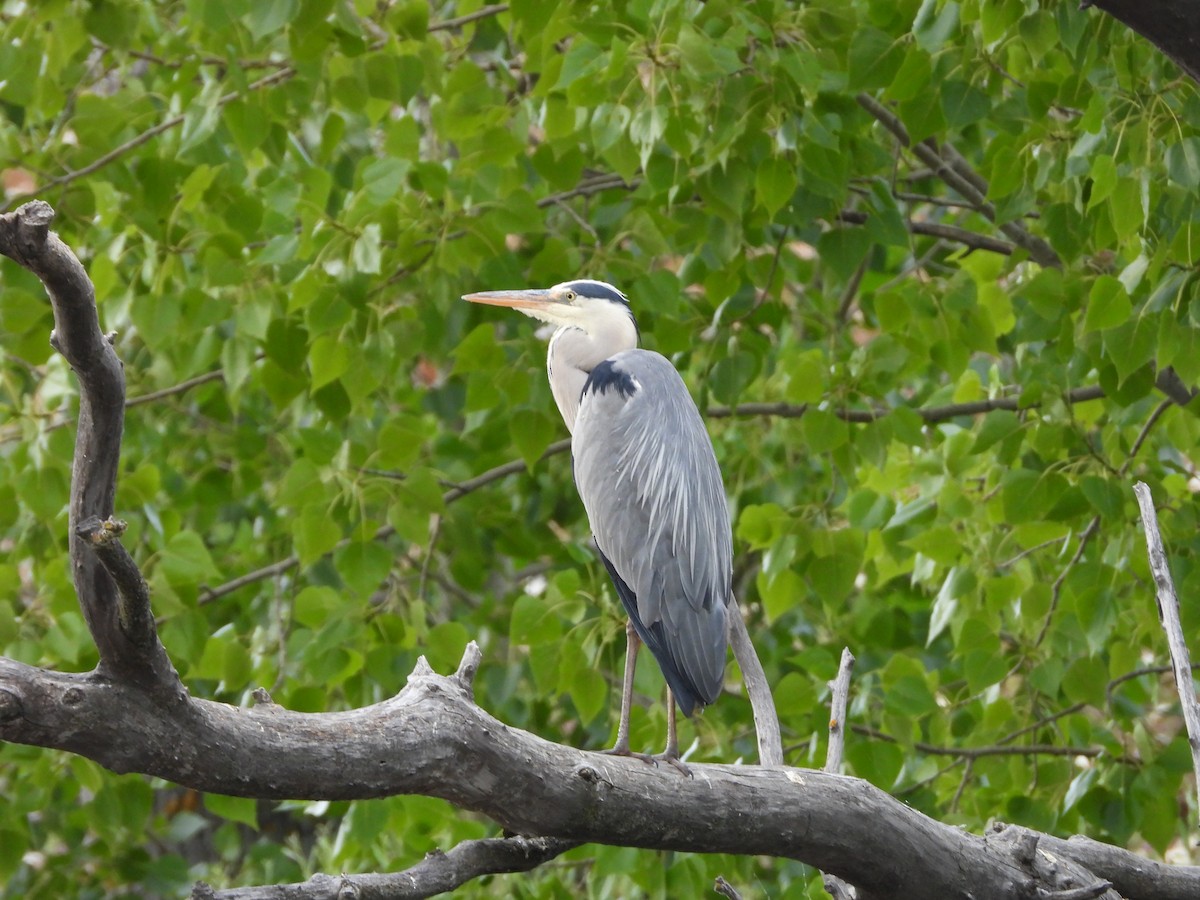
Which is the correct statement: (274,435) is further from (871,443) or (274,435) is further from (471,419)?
(871,443)

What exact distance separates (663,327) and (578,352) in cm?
60

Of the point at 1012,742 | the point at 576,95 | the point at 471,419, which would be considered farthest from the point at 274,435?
the point at 1012,742

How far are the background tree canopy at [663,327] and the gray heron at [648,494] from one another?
39 cm

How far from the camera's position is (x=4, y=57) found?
333cm

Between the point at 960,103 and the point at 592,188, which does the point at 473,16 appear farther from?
the point at 960,103

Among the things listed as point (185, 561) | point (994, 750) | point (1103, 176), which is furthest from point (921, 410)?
point (185, 561)

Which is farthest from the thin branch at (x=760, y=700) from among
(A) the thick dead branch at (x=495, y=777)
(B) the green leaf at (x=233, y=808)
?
(B) the green leaf at (x=233, y=808)

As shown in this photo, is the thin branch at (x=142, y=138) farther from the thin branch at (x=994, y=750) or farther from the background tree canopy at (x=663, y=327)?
the thin branch at (x=994, y=750)

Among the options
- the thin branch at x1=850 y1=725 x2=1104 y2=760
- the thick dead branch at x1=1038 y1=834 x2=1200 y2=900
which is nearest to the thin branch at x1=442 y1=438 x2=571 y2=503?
the thin branch at x1=850 y1=725 x2=1104 y2=760

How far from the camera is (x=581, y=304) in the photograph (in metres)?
3.03

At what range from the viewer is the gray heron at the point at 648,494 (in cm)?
243

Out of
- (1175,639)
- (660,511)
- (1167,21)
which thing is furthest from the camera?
(660,511)

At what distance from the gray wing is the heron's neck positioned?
105mm

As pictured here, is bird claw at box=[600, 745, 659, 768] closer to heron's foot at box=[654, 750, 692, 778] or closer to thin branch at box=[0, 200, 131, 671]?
heron's foot at box=[654, 750, 692, 778]
